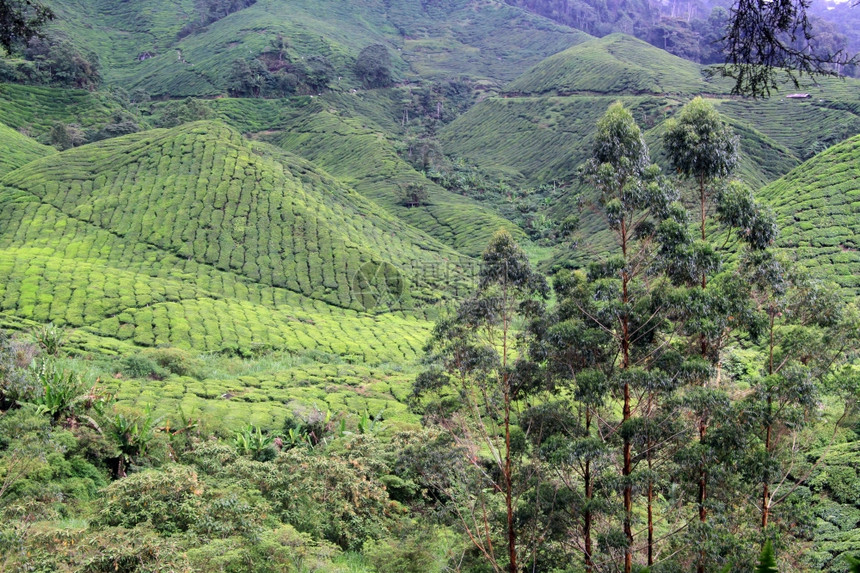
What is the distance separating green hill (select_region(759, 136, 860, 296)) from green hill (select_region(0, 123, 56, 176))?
57426 millimetres

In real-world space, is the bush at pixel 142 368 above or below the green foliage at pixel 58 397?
below

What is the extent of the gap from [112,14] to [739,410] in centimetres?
14502

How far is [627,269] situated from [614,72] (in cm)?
8889

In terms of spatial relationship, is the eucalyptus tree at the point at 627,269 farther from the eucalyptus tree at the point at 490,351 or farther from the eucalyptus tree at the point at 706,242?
the eucalyptus tree at the point at 490,351

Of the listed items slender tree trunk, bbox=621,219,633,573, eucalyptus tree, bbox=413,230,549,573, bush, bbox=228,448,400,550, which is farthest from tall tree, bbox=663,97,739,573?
bush, bbox=228,448,400,550

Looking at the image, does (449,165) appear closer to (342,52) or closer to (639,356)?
(342,52)

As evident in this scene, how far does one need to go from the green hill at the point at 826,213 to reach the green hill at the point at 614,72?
150ft

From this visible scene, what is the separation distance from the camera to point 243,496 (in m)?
15.1

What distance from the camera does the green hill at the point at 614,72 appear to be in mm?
87750

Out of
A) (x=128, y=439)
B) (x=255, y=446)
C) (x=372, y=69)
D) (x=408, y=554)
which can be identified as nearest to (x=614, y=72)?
(x=372, y=69)

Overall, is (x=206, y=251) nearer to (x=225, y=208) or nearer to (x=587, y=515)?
(x=225, y=208)

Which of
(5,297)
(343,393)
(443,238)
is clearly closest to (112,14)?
(443,238)

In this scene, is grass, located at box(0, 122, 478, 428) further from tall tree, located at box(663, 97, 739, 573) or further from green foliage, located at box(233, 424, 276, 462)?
tall tree, located at box(663, 97, 739, 573)

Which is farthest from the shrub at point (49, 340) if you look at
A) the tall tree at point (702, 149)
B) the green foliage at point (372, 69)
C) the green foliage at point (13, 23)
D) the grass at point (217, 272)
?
the green foliage at point (372, 69)
